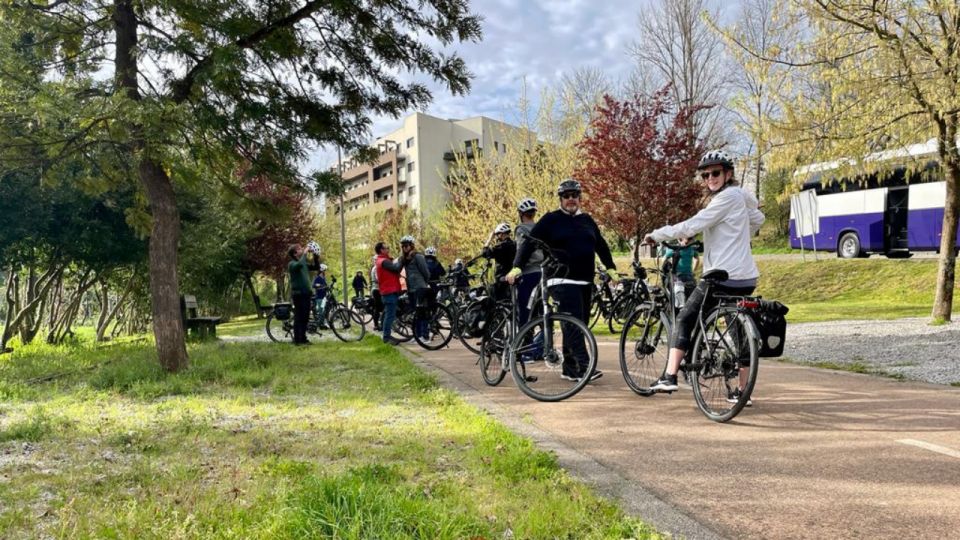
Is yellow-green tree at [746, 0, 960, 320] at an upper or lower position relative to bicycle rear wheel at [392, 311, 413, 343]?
upper

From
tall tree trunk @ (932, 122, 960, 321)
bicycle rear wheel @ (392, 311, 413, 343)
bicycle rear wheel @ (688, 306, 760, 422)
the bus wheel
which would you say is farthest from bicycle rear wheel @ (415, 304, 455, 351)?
the bus wheel

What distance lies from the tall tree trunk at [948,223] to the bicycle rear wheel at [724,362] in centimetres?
722

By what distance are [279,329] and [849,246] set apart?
63.5 feet

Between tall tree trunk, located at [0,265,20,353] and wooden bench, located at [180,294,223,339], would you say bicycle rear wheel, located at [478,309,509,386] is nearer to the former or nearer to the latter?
wooden bench, located at [180,294,223,339]

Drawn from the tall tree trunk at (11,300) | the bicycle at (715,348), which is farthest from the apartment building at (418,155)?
the bicycle at (715,348)

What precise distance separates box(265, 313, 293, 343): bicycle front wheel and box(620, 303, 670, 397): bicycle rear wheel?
8.35 meters

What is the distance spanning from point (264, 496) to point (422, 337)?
7.06m

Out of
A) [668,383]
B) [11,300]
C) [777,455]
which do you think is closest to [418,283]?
[668,383]

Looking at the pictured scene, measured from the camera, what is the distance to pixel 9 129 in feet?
21.9

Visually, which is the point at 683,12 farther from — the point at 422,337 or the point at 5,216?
the point at 5,216

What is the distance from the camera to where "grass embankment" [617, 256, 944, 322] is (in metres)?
14.0

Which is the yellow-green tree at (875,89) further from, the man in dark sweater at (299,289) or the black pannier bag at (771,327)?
the man in dark sweater at (299,289)

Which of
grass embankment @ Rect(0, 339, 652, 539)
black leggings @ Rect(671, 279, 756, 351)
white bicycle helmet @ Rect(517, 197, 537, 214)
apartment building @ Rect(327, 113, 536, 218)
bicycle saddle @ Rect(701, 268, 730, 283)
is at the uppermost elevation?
apartment building @ Rect(327, 113, 536, 218)

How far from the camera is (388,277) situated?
1027 centimetres
